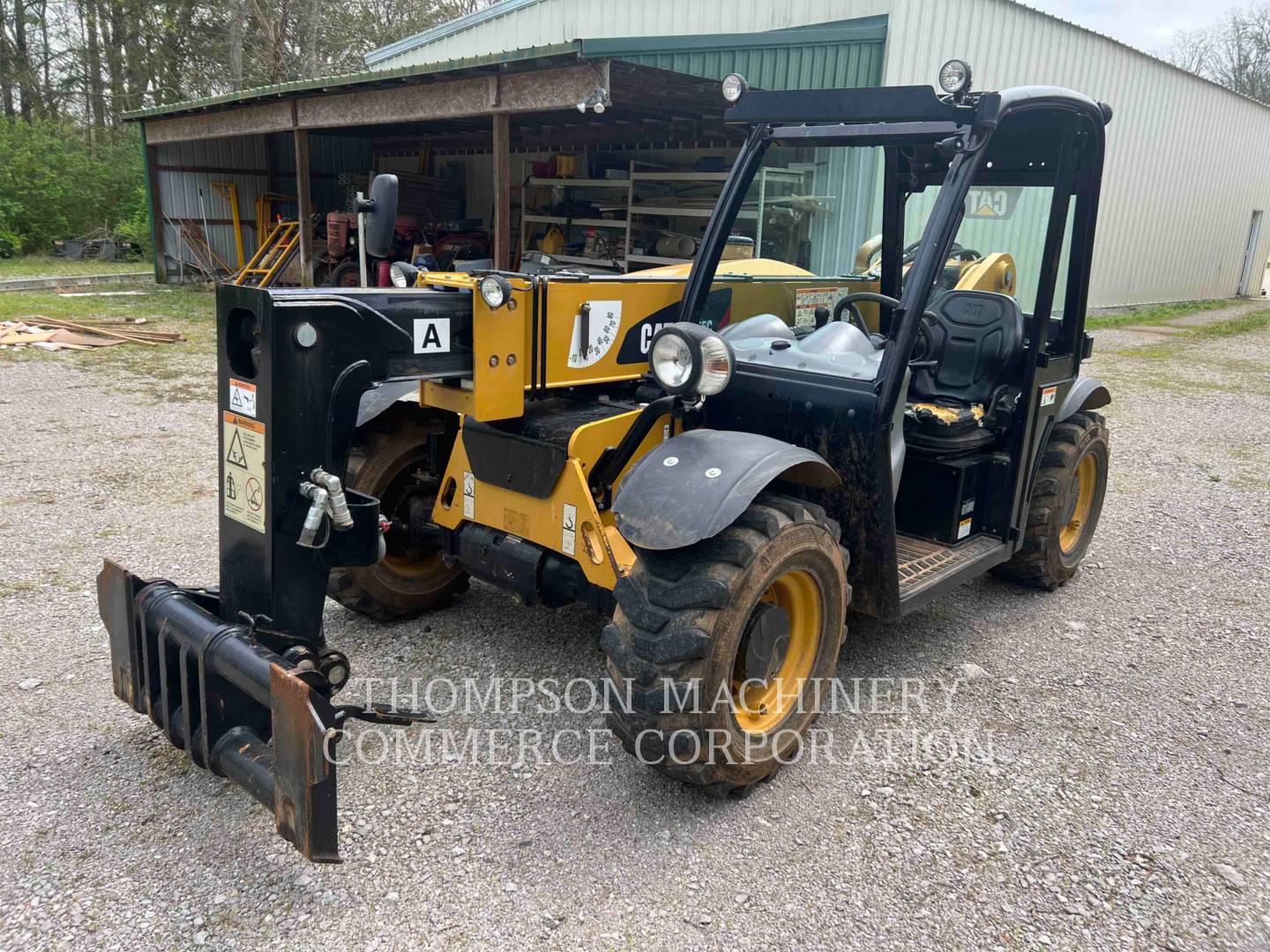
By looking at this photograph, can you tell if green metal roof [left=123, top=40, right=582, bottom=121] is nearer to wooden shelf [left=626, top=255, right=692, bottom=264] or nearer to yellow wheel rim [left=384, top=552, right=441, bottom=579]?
wooden shelf [left=626, top=255, right=692, bottom=264]

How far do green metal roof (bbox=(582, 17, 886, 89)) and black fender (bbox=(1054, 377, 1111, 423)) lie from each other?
517 cm

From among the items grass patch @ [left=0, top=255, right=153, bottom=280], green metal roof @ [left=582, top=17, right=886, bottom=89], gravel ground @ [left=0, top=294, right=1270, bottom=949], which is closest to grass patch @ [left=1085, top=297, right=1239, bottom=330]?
green metal roof @ [left=582, top=17, right=886, bottom=89]

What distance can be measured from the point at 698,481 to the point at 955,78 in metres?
1.53

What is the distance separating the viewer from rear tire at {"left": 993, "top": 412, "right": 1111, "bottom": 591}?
15.0 feet

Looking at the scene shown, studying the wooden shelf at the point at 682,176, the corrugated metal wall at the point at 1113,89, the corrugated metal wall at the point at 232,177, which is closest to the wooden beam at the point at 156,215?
the corrugated metal wall at the point at 232,177

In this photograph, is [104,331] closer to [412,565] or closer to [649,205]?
[649,205]

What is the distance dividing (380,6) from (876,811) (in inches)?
1225

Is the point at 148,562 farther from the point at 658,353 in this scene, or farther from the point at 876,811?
the point at 876,811

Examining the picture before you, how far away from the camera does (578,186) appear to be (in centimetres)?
1562

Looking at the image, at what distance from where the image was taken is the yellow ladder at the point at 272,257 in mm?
16844

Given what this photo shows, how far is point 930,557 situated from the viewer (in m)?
3.91

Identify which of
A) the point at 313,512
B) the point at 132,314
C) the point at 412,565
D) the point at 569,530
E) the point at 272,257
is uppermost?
the point at 313,512

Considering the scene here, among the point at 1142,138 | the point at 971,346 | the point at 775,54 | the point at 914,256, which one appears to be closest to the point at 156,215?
the point at 775,54

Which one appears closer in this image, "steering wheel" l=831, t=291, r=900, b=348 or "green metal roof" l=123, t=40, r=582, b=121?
"steering wheel" l=831, t=291, r=900, b=348
